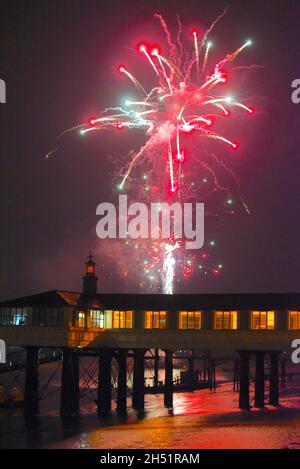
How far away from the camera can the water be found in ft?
197

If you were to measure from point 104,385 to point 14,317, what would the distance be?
9.89 metres

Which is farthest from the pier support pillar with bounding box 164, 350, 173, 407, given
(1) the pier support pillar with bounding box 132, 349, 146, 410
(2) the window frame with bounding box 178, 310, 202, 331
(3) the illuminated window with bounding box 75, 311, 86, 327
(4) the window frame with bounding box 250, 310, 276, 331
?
(4) the window frame with bounding box 250, 310, 276, 331

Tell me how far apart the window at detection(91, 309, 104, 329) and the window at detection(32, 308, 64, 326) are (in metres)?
Answer: 3.91

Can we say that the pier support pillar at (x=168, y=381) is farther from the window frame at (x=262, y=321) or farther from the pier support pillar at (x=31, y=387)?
the pier support pillar at (x=31, y=387)

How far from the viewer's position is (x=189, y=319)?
77875 mm

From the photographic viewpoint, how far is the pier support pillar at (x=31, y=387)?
248 feet

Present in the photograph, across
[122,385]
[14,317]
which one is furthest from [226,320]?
[14,317]

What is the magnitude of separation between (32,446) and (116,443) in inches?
212

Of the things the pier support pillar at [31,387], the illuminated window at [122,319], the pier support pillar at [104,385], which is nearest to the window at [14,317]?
the pier support pillar at [31,387]

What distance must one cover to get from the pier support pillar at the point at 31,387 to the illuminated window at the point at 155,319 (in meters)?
9.69

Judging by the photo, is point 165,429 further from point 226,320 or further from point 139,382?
point 139,382

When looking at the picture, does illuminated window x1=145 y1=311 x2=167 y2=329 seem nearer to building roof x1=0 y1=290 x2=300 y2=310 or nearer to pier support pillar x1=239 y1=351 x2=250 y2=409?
building roof x1=0 y1=290 x2=300 y2=310
